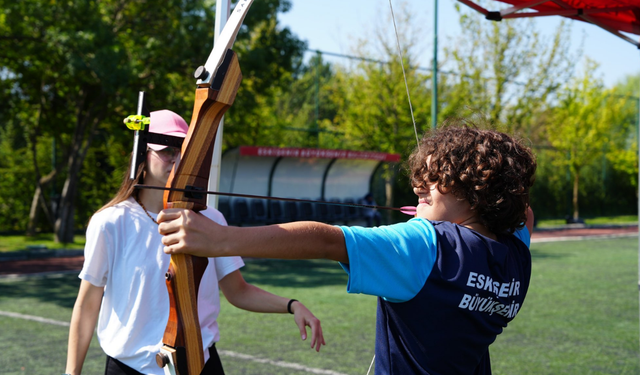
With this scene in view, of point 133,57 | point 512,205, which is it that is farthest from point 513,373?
point 133,57

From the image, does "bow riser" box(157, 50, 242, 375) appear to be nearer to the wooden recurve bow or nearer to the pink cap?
the wooden recurve bow

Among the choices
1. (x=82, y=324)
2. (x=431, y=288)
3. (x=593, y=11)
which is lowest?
(x=82, y=324)

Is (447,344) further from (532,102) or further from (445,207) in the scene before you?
(532,102)

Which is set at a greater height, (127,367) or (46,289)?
(127,367)

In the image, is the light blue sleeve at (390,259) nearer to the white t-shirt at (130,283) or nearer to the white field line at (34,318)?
the white t-shirt at (130,283)

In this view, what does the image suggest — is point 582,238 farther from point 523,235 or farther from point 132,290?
point 132,290

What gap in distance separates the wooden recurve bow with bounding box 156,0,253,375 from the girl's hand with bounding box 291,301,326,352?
28.9 inches

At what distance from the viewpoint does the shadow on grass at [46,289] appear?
8922mm

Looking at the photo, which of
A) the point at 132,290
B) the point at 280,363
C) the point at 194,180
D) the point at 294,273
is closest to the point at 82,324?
the point at 132,290

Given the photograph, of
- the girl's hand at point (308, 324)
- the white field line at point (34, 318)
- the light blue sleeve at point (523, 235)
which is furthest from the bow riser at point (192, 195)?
the white field line at point (34, 318)

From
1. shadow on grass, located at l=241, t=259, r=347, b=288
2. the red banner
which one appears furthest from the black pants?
the red banner

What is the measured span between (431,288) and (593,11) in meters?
3.18

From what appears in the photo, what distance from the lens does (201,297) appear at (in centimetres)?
250

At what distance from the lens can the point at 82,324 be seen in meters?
2.34
